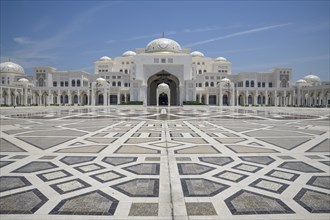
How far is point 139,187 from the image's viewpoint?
356cm

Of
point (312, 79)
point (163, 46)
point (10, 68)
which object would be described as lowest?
point (312, 79)

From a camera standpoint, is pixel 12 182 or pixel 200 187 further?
pixel 12 182

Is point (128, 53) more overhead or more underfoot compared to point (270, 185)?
more overhead

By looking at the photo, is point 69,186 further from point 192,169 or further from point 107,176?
point 192,169

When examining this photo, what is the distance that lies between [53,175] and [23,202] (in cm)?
100

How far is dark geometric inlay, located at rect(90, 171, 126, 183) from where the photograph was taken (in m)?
3.89

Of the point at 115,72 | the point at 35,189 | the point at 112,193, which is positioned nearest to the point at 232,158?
the point at 112,193

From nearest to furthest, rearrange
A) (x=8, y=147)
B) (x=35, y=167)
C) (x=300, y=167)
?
(x=35, y=167)
(x=300, y=167)
(x=8, y=147)

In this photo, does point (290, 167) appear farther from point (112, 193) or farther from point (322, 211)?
point (112, 193)

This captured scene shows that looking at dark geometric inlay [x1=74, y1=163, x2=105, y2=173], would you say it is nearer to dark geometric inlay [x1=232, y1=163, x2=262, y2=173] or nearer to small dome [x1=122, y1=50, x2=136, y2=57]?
dark geometric inlay [x1=232, y1=163, x2=262, y2=173]

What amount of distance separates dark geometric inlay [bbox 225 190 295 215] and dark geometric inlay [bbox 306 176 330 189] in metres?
1.09

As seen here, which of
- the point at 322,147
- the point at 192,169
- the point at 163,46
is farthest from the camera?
the point at 163,46

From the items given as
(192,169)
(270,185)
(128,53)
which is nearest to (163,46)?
(128,53)

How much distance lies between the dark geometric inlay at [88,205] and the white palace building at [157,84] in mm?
42462
